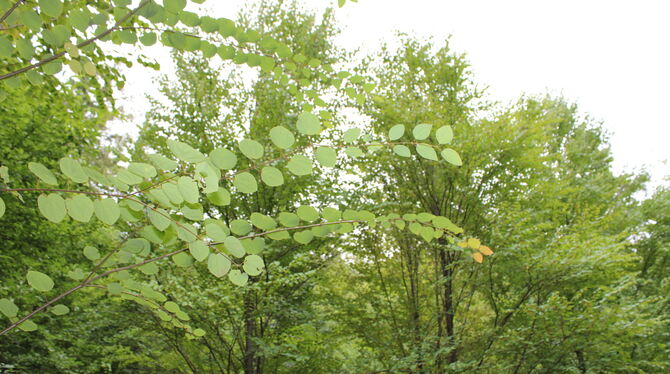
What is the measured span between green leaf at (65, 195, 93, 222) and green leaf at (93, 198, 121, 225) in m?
0.01

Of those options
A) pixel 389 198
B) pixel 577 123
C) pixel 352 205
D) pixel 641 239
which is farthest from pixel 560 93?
pixel 352 205

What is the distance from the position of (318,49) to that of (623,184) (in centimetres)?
721

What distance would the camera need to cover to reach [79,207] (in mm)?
686

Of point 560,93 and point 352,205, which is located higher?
point 560,93

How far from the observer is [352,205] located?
5121 mm

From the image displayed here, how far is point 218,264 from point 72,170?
1.03 ft

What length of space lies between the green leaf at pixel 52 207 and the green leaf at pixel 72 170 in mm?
58

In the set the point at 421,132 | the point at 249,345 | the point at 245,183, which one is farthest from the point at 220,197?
the point at 249,345

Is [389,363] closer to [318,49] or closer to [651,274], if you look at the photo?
[318,49]

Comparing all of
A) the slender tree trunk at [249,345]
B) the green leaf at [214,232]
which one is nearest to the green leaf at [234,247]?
the green leaf at [214,232]

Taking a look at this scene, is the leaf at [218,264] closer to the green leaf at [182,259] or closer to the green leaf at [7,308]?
the green leaf at [182,259]

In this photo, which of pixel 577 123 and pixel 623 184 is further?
pixel 577 123

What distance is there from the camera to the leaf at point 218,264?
0.82 m

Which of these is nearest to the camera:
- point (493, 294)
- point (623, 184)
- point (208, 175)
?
point (208, 175)
